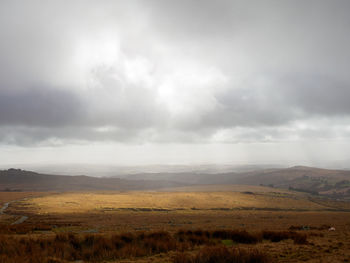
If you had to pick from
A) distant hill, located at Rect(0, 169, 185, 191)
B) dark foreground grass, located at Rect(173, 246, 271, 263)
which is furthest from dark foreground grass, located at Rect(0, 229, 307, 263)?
distant hill, located at Rect(0, 169, 185, 191)

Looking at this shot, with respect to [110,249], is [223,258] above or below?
above

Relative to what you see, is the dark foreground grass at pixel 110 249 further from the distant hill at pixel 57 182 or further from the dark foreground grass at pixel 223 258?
the distant hill at pixel 57 182

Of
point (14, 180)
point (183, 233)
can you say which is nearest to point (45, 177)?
point (14, 180)

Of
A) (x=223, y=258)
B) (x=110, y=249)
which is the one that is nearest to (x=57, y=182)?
(x=110, y=249)

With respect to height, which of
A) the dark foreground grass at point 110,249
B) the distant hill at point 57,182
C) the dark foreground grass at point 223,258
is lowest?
the distant hill at point 57,182

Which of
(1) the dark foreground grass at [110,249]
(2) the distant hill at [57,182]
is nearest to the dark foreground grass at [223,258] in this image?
(1) the dark foreground grass at [110,249]

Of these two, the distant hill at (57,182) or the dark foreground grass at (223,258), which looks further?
the distant hill at (57,182)

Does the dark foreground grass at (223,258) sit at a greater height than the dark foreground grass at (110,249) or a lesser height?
greater

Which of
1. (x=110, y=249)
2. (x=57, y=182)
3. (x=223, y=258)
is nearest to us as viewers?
(x=223, y=258)

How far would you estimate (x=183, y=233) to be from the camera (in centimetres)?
1483

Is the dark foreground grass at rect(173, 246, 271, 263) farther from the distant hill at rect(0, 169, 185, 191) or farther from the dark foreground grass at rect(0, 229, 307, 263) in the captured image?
the distant hill at rect(0, 169, 185, 191)

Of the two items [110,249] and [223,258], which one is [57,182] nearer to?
[110,249]

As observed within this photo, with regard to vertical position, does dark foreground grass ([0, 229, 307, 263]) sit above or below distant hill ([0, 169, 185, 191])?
above

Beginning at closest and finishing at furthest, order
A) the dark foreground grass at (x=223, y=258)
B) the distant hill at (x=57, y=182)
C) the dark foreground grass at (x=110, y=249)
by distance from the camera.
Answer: the dark foreground grass at (x=223, y=258) < the dark foreground grass at (x=110, y=249) < the distant hill at (x=57, y=182)
